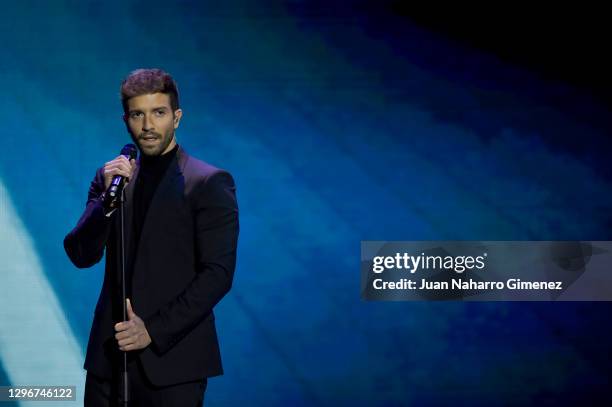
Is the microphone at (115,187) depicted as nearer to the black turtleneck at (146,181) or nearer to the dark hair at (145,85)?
the black turtleneck at (146,181)

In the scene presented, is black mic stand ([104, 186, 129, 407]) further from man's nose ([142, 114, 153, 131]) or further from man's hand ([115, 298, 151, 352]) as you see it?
man's nose ([142, 114, 153, 131])

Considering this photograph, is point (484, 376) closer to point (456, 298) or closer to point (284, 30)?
point (456, 298)

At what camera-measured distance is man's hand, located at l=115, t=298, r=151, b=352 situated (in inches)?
83.2

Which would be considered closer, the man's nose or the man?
the man

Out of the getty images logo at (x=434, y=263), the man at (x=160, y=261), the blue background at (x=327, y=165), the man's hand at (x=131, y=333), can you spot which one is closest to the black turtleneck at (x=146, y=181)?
the man at (x=160, y=261)

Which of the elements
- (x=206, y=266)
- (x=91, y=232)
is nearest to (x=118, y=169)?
(x=91, y=232)

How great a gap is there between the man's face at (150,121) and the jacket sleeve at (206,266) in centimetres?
17

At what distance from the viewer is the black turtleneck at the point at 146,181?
90.8 inches

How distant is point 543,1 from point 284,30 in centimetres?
120

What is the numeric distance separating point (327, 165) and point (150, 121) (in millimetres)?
1672

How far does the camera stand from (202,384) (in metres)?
2.35

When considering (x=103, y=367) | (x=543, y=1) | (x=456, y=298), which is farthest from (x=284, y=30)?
(x=103, y=367)

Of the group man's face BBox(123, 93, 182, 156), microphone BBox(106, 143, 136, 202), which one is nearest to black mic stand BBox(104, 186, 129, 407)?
microphone BBox(106, 143, 136, 202)

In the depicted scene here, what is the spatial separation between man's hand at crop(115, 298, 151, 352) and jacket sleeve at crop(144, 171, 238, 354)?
0.02 m
